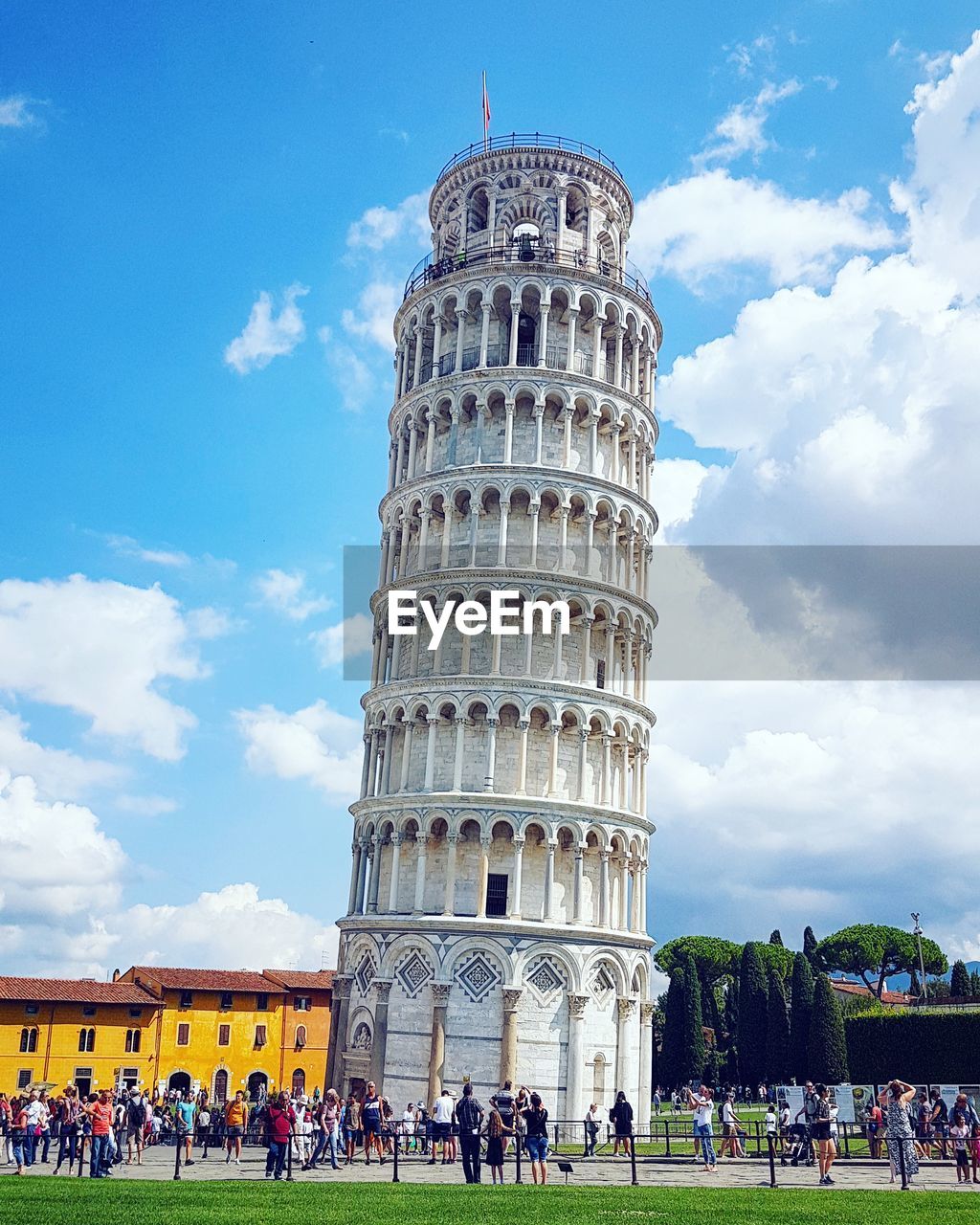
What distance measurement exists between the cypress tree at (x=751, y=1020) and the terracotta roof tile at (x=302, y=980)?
29.7m

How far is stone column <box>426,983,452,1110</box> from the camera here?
40812 mm

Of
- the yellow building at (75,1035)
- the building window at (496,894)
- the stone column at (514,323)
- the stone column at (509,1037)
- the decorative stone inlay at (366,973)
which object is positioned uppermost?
the stone column at (514,323)

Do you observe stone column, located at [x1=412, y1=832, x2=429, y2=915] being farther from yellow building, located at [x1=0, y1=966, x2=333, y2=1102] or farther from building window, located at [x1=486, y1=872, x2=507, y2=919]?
yellow building, located at [x1=0, y1=966, x2=333, y2=1102]

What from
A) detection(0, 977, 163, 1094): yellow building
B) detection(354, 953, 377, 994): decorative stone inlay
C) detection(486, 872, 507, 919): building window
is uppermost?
detection(486, 872, 507, 919): building window

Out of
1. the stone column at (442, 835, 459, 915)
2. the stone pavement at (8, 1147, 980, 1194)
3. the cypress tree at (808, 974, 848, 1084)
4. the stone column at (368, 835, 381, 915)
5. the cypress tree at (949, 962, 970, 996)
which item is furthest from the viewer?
the cypress tree at (949, 962, 970, 996)

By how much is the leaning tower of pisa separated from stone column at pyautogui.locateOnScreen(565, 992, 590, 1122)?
0.31 feet

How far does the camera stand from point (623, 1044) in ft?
143

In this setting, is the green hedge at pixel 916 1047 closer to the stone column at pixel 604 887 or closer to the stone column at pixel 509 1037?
the stone column at pixel 604 887

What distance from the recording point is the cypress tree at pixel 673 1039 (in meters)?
80.6

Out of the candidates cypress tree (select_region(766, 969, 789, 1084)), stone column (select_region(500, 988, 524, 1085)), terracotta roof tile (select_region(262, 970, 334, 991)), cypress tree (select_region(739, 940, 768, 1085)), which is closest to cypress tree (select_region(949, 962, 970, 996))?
cypress tree (select_region(739, 940, 768, 1085))

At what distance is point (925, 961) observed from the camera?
12156cm

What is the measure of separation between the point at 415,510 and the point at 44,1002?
47.7 metres

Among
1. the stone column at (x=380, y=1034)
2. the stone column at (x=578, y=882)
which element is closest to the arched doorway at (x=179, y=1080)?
the stone column at (x=380, y=1034)

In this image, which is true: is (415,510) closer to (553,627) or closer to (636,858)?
(553,627)
